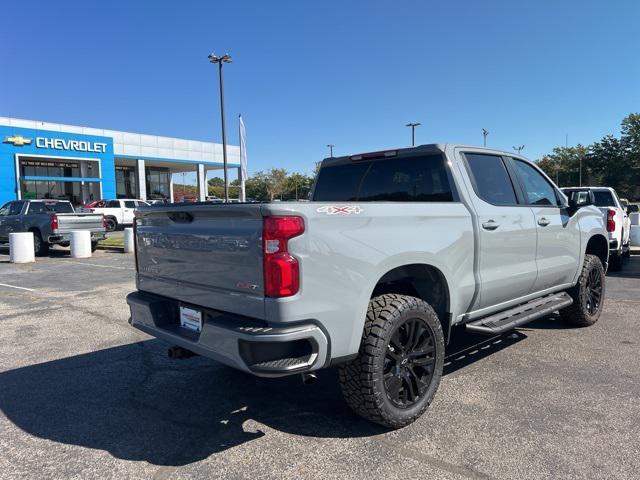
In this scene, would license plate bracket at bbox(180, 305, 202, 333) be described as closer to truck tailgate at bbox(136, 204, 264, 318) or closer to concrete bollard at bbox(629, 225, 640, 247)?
truck tailgate at bbox(136, 204, 264, 318)

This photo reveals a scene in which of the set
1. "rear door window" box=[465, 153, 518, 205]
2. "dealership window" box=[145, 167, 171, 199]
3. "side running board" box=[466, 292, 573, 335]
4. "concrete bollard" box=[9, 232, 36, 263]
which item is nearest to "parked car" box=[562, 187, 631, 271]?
"side running board" box=[466, 292, 573, 335]

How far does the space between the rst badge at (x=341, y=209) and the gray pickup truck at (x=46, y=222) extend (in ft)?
48.5

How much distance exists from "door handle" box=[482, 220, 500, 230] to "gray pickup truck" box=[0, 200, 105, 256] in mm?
14662

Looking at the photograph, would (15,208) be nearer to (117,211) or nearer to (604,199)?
(117,211)

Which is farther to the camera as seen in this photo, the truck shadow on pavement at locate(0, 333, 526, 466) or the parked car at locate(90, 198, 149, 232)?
the parked car at locate(90, 198, 149, 232)

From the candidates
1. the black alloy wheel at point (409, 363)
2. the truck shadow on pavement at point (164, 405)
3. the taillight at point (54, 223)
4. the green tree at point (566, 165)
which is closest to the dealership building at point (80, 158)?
the taillight at point (54, 223)

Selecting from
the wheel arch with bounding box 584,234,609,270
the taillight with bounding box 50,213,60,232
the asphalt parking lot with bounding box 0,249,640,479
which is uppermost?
the taillight with bounding box 50,213,60,232

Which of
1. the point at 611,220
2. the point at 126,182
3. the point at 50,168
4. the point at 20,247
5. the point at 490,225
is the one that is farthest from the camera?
the point at 126,182

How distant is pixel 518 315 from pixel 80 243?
13658 millimetres

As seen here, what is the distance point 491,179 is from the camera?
176 inches

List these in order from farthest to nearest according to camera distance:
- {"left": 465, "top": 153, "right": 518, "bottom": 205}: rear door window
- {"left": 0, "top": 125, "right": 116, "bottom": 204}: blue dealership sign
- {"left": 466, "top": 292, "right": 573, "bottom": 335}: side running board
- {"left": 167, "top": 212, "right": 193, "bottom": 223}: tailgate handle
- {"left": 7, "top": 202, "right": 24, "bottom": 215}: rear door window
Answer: {"left": 0, "top": 125, "right": 116, "bottom": 204}: blue dealership sign → {"left": 7, "top": 202, "right": 24, "bottom": 215}: rear door window → {"left": 465, "top": 153, "right": 518, "bottom": 205}: rear door window → {"left": 466, "top": 292, "right": 573, "bottom": 335}: side running board → {"left": 167, "top": 212, "right": 193, "bottom": 223}: tailgate handle

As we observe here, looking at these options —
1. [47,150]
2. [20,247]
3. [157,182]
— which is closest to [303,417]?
[20,247]

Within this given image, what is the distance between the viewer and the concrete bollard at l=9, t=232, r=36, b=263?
13680 mm

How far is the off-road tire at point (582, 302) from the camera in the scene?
565 centimetres
